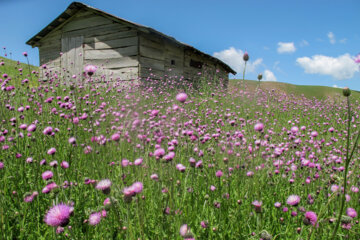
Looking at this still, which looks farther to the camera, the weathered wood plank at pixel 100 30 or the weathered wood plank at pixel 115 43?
the weathered wood plank at pixel 100 30

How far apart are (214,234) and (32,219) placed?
133 cm

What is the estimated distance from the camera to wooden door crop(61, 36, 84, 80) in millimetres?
10428

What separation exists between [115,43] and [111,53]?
1.39ft

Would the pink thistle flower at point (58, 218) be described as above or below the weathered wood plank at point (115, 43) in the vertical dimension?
below

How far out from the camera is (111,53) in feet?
31.5

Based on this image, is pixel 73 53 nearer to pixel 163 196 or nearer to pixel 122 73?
pixel 122 73

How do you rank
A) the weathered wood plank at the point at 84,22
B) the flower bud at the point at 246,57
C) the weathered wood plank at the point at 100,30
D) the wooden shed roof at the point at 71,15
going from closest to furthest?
1. the flower bud at the point at 246,57
2. the wooden shed roof at the point at 71,15
3. the weathered wood plank at the point at 100,30
4. the weathered wood plank at the point at 84,22

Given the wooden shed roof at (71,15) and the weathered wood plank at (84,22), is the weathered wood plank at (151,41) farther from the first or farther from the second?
the weathered wood plank at (84,22)

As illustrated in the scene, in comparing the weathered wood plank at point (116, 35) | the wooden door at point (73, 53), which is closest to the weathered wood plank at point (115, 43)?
the weathered wood plank at point (116, 35)

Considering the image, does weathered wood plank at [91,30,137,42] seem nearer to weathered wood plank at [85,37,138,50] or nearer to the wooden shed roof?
weathered wood plank at [85,37,138,50]

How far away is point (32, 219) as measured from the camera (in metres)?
1.78

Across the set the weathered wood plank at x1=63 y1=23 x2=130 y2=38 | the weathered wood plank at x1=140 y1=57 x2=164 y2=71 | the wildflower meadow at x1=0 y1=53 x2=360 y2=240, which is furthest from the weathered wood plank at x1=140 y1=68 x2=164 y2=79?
the wildflower meadow at x1=0 y1=53 x2=360 y2=240

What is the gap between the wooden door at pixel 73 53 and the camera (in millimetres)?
10428

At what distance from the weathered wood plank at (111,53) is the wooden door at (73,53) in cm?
47
